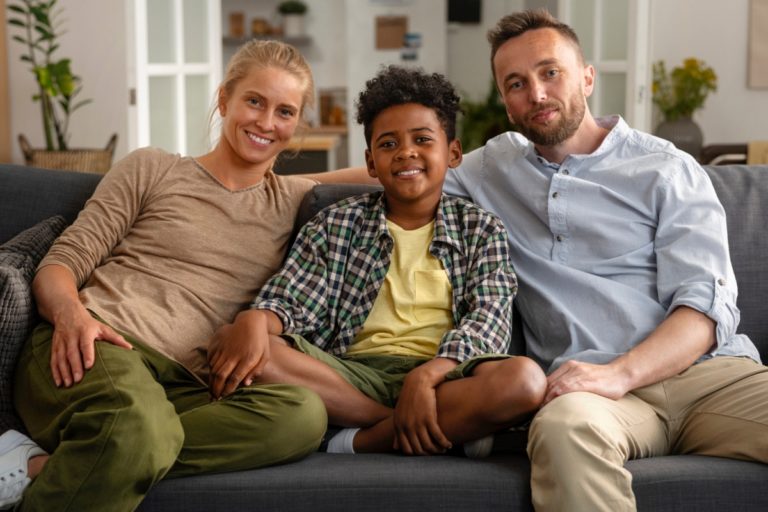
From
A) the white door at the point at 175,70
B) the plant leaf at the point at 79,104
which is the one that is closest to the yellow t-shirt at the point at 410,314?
the white door at the point at 175,70

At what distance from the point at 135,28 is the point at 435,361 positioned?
277 cm

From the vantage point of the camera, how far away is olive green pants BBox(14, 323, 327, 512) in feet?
5.24

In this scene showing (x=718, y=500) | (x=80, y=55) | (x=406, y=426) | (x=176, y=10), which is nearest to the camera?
(x=718, y=500)

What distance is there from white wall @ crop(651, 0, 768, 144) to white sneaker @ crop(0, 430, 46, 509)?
475 centimetres

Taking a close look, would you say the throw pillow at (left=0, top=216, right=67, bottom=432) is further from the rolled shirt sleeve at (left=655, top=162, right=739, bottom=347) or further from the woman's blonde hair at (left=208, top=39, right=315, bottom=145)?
the rolled shirt sleeve at (left=655, top=162, right=739, bottom=347)

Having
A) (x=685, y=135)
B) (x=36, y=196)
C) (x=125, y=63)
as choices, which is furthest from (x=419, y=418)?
(x=125, y=63)

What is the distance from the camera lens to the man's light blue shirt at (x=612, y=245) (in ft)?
6.48

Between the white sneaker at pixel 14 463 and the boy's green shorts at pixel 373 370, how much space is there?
20.4 inches

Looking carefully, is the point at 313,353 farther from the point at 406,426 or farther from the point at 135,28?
the point at 135,28

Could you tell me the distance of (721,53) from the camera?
5.73 m

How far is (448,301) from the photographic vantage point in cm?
205

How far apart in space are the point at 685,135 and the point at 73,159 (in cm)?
324

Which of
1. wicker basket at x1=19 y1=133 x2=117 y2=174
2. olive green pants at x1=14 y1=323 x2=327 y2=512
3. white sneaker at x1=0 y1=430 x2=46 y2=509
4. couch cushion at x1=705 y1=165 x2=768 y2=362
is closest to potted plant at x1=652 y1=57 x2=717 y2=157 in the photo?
wicker basket at x1=19 y1=133 x2=117 y2=174

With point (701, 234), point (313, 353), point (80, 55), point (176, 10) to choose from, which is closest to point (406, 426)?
point (313, 353)
